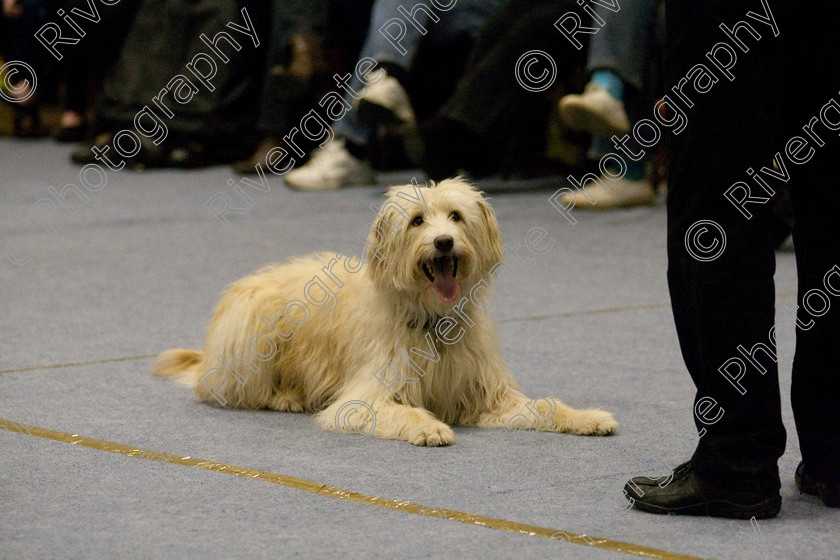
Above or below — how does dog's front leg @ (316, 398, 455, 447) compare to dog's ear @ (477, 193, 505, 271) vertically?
below

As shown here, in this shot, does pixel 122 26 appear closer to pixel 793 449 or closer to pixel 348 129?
pixel 348 129

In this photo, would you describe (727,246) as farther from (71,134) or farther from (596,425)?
(71,134)

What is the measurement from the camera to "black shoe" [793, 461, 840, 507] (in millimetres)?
1951

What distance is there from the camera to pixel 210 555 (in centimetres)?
172

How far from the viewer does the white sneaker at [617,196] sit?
5.65 metres

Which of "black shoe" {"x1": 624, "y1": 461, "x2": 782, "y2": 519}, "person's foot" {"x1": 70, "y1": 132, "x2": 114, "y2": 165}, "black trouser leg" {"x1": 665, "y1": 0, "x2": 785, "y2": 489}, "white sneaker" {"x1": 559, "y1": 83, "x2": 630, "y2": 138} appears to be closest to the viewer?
"black trouser leg" {"x1": 665, "y1": 0, "x2": 785, "y2": 489}

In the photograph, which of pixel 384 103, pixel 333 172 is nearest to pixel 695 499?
A: pixel 384 103

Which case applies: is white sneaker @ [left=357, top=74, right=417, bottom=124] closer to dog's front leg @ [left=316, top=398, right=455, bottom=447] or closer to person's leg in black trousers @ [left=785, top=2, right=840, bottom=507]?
dog's front leg @ [left=316, top=398, right=455, bottom=447]

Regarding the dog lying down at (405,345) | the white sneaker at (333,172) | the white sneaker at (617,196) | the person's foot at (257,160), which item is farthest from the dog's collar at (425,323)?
the person's foot at (257,160)

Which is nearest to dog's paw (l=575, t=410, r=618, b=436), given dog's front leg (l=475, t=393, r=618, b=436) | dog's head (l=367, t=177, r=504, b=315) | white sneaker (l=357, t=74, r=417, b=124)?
dog's front leg (l=475, t=393, r=618, b=436)

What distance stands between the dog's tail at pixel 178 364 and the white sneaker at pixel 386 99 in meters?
2.85

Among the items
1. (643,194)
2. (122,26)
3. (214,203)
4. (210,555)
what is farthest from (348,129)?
(210,555)

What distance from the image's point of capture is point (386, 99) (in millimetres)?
5625

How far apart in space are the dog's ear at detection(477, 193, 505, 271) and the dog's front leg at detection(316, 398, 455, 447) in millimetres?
395
